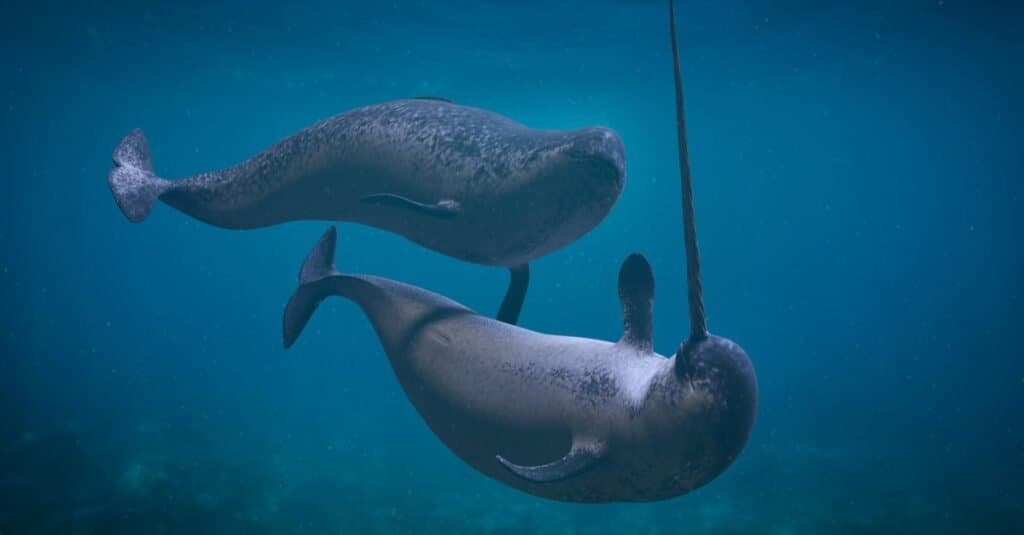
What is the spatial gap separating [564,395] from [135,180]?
A: 4466mm

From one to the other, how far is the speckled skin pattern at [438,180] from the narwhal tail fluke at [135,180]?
0.49 feet

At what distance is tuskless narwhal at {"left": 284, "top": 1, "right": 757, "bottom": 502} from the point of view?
2877 millimetres

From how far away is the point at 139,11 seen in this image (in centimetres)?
1878

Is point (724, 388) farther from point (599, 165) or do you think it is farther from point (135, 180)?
point (135, 180)

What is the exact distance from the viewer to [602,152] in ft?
11.7

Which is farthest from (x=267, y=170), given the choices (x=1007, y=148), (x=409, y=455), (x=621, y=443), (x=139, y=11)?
(x=1007, y=148)

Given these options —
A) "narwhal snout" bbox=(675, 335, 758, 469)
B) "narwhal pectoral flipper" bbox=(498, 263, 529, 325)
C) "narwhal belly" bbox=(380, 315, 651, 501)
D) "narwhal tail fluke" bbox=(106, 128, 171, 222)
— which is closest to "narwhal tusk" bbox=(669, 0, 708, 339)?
"narwhal snout" bbox=(675, 335, 758, 469)

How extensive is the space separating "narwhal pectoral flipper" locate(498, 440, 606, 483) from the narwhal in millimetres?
1392

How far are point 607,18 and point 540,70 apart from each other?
6609 millimetres

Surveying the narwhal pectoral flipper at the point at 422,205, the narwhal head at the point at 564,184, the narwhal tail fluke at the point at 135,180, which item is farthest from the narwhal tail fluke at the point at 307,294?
the narwhal head at the point at 564,184

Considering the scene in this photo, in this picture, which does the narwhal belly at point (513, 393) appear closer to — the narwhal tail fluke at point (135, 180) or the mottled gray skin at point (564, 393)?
the mottled gray skin at point (564, 393)

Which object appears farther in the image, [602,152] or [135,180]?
[135,180]

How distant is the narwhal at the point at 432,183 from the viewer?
3.81 m

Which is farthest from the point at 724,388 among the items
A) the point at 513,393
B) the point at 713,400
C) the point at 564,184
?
the point at 564,184
